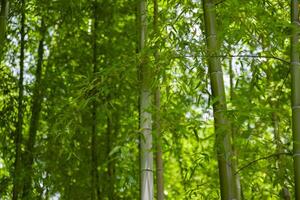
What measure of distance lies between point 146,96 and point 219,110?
1.85 feet

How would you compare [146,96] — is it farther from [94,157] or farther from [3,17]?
[94,157]

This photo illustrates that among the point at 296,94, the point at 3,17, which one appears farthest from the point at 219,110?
the point at 3,17

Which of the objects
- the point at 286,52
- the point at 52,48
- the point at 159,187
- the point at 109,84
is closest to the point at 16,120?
the point at 52,48

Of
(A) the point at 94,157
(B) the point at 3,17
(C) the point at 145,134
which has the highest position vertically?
(B) the point at 3,17

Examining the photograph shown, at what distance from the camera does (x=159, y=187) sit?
374cm

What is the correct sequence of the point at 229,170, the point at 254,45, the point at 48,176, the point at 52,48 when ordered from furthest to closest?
the point at 52,48
the point at 48,176
the point at 254,45
the point at 229,170

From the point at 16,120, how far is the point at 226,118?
8.10 ft

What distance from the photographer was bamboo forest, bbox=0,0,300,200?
2.62 metres

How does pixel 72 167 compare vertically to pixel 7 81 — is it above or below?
below

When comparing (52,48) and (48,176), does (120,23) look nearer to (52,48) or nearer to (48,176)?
(52,48)

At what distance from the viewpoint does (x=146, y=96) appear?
9.74ft

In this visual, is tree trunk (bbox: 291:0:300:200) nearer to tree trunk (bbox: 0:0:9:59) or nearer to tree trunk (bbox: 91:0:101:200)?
tree trunk (bbox: 0:0:9:59)

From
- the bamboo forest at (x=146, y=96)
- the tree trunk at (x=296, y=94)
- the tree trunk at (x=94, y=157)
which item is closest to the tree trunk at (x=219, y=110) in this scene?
the bamboo forest at (x=146, y=96)

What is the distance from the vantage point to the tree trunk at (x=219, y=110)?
96.9 inches
